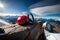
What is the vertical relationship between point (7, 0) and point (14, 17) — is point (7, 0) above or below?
above

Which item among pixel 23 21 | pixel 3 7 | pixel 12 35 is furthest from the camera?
pixel 3 7

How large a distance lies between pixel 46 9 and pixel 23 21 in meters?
2.32

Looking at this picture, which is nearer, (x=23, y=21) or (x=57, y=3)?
(x=23, y=21)

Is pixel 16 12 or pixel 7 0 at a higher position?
pixel 7 0

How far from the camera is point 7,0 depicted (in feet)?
12.4

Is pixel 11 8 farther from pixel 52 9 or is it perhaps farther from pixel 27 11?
pixel 52 9

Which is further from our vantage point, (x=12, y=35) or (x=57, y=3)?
(x=57, y=3)

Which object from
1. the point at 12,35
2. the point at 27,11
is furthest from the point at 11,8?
the point at 12,35

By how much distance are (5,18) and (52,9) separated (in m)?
1.39

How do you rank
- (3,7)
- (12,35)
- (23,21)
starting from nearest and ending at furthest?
(12,35), (23,21), (3,7)

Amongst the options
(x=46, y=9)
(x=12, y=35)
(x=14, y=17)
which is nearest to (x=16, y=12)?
(x=14, y=17)

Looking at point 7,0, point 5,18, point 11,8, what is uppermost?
point 7,0

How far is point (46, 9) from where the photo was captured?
3820 mm

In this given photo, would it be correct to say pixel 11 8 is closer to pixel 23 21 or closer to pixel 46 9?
pixel 46 9
